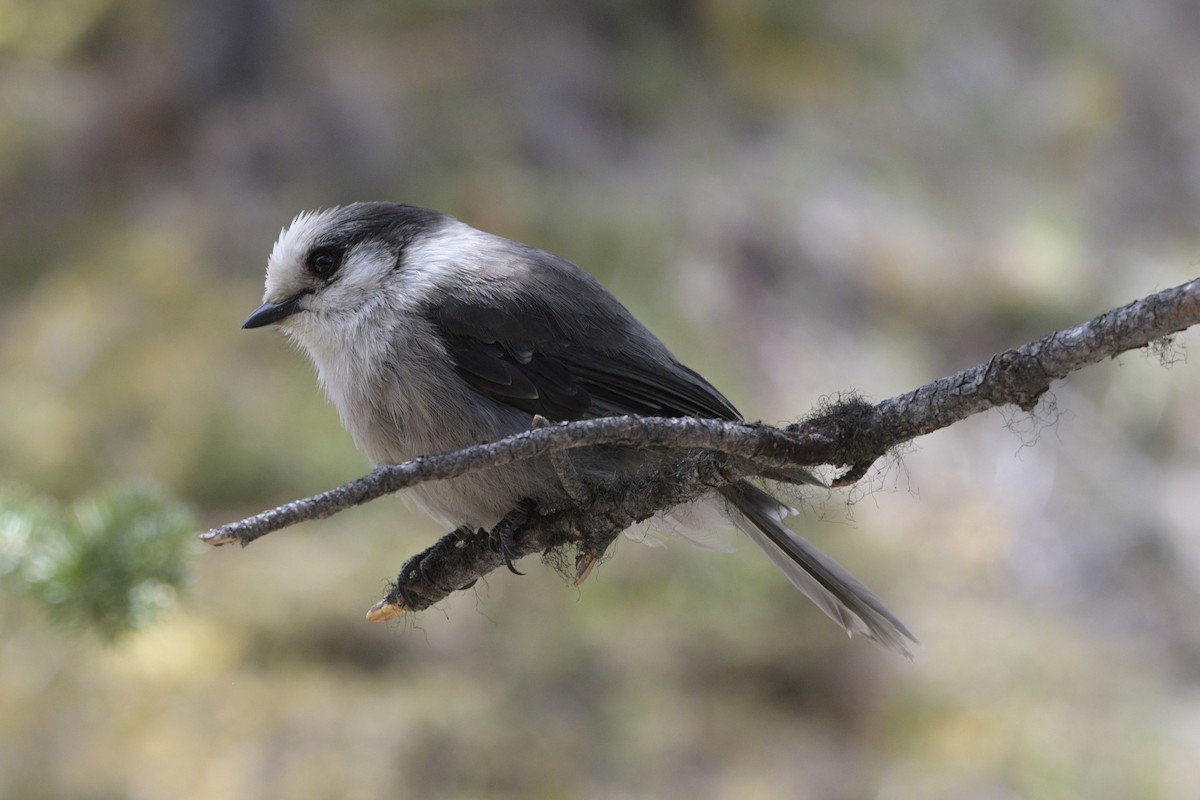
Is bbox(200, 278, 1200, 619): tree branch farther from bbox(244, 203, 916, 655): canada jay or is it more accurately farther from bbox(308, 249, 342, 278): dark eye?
A: bbox(308, 249, 342, 278): dark eye

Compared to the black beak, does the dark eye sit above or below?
above

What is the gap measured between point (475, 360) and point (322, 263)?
515 millimetres

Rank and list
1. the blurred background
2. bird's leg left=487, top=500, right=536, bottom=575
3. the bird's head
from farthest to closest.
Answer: the blurred background, the bird's head, bird's leg left=487, top=500, right=536, bottom=575

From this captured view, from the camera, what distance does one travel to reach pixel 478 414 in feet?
7.41

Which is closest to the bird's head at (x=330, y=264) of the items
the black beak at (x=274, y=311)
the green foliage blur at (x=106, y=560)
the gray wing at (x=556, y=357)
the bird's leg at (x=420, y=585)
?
the black beak at (x=274, y=311)

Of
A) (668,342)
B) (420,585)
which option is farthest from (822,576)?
(668,342)

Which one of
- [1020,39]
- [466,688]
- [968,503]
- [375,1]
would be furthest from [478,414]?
[1020,39]

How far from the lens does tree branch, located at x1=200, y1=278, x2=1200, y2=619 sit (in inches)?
50.6

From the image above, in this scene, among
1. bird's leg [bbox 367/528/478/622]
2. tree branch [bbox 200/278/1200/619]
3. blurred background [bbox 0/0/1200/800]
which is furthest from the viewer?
blurred background [bbox 0/0/1200/800]

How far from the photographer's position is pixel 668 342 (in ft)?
17.9

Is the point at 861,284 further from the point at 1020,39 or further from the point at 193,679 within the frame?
the point at 193,679

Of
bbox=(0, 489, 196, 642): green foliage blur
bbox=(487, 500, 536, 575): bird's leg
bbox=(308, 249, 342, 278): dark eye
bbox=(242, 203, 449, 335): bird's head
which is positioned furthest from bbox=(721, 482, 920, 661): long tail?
bbox=(0, 489, 196, 642): green foliage blur

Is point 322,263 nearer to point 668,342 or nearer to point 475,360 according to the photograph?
point 475,360

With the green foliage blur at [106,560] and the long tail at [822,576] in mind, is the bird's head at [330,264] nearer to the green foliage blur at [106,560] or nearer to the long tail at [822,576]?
the green foliage blur at [106,560]
